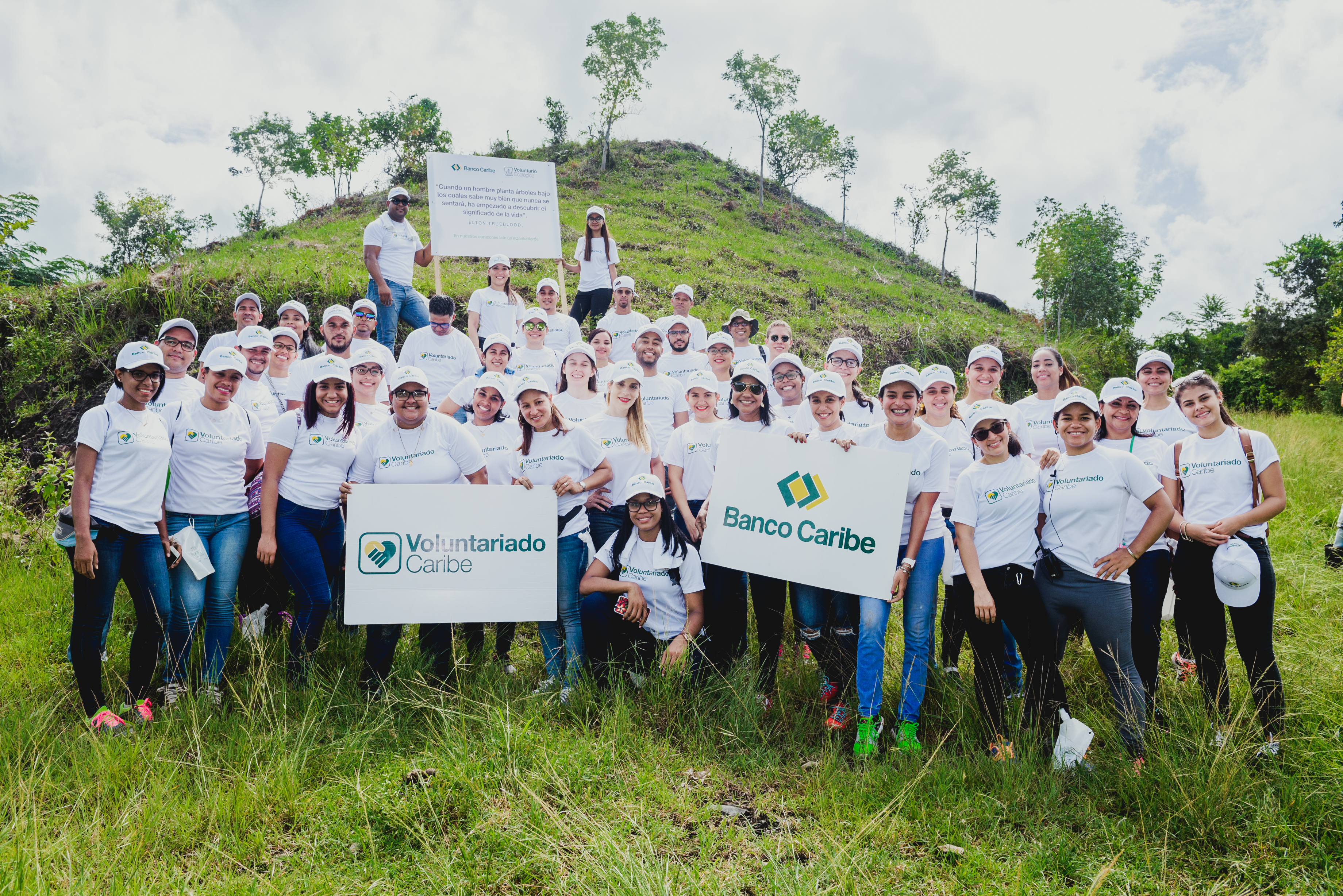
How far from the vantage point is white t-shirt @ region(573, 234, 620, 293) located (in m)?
11.0

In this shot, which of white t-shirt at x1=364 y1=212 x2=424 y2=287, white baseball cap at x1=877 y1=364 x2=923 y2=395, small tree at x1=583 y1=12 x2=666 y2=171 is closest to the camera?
white baseball cap at x1=877 y1=364 x2=923 y2=395

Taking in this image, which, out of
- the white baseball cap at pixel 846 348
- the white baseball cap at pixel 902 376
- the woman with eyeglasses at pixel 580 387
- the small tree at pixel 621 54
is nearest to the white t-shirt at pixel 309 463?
the woman with eyeglasses at pixel 580 387

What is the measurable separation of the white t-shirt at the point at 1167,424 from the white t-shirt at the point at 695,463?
11.2ft

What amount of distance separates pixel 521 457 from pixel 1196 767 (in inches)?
191

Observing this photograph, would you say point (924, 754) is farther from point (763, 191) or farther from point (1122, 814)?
point (763, 191)

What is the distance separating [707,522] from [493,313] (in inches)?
225

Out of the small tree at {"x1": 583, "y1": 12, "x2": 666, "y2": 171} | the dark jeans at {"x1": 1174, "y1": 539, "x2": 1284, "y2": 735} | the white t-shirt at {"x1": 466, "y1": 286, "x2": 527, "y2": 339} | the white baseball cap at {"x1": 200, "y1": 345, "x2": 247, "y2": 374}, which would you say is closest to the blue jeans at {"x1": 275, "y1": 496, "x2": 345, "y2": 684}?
the white baseball cap at {"x1": 200, "y1": 345, "x2": 247, "y2": 374}

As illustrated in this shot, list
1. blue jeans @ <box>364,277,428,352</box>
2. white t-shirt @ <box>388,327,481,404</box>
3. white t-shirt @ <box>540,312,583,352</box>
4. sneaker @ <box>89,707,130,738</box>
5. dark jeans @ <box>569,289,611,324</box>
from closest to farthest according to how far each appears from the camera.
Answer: sneaker @ <box>89,707,130,738</box> < white t-shirt @ <box>388,327,481,404</box> < white t-shirt @ <box>540,312,583,352</box> < blue jeans @ <box>364,277,428,352</box> < dark jeans @ <box>569,289,611,324</box>

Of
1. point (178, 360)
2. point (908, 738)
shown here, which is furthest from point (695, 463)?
point (178, 360)

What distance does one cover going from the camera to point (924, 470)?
5082mm

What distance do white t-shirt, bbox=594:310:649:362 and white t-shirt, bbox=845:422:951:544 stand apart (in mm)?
4579

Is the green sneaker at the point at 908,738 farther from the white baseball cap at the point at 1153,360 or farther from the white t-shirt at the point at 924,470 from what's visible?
the white baseball cap at the point at 1153,360

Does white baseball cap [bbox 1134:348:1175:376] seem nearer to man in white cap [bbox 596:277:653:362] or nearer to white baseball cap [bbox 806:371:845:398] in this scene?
white baseball cap [bbox 806:371:845:398]

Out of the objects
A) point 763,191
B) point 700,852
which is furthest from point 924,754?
point 763,191
